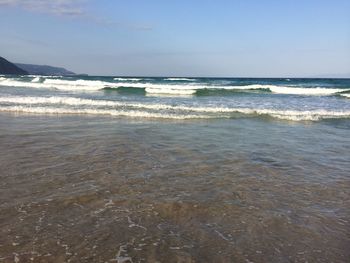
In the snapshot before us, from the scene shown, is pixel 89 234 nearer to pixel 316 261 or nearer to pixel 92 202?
pixel 92 202

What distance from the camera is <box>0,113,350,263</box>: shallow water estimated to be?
3.85m

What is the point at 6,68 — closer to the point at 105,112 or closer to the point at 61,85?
the point at 61,85

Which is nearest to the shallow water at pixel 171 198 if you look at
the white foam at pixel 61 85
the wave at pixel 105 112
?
the wave at pixel 105 112

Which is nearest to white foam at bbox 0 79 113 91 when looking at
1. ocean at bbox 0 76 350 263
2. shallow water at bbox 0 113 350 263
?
ocean at bbox 0 76 350 263

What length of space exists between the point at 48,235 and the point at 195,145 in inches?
214

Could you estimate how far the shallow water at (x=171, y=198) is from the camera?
3846 mm

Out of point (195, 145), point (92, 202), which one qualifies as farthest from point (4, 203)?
point (195, 145)

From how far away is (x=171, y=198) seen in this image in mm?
5301

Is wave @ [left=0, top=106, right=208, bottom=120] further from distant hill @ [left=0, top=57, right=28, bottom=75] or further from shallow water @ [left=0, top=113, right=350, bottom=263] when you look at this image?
distant hill @ [left=0, top=57, right=28, bottom=75]

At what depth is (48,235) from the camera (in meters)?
4.03

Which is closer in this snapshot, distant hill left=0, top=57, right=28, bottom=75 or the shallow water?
the shallow water

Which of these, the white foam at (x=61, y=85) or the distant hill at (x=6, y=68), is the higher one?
the distant hill at (x=6, y=68)

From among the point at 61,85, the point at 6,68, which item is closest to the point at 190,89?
the point at 61,85

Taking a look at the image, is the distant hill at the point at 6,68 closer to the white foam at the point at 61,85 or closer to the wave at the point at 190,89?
the white foam at the point at 61,85
